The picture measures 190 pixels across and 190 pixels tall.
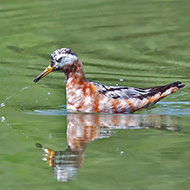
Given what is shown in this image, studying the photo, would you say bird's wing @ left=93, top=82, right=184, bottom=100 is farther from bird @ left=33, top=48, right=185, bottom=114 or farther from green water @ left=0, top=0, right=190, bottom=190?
green water @ left=0, top=0, right=190, bottom=190

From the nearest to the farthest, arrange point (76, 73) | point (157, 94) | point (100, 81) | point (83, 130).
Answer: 1. point (83, 130)
2. point (76, 73)
3. point (157, 94)
4. point (100, 81)

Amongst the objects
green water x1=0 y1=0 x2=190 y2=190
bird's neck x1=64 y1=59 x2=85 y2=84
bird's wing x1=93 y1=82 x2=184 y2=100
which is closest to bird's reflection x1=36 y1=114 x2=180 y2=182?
green water x1=0 y1=0 x2=190 y2=190

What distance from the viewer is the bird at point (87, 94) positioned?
12102 millimetres

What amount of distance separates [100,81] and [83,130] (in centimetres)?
460

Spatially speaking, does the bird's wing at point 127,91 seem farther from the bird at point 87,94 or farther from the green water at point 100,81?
the green water at point 100,81

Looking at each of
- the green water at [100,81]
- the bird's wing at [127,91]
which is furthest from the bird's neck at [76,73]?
the green water at [100,81]

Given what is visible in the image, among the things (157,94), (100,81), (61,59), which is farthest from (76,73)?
(100,81)

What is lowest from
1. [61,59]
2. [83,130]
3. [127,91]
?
[83,130]

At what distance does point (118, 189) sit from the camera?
771 cm

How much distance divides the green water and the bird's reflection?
0.02 metres

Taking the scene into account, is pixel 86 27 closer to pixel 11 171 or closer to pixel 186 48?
Answer: pixel 186 48

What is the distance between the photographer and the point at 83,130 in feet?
35.6

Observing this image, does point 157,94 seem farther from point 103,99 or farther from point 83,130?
point 83,130

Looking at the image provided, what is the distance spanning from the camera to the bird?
1210 cm
